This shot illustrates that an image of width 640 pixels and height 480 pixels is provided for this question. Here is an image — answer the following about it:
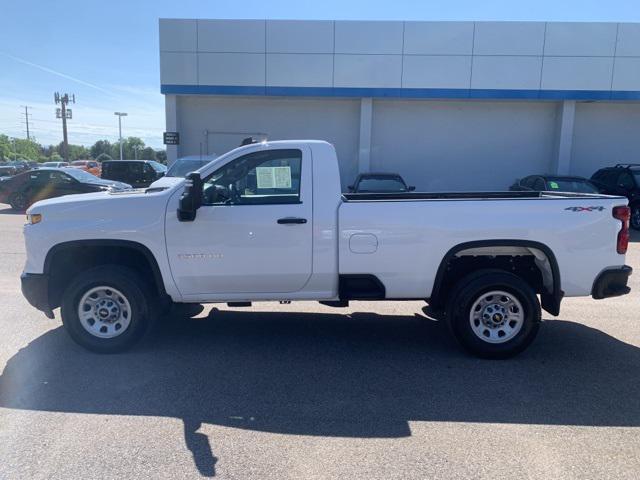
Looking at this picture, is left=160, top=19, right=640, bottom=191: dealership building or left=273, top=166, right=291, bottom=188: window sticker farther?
left=160, top=19, right=640, bottom=191: dealership building

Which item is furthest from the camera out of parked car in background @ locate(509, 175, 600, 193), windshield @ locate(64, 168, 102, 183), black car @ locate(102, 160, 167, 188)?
black car @ locate(102, 160, 167, 188)

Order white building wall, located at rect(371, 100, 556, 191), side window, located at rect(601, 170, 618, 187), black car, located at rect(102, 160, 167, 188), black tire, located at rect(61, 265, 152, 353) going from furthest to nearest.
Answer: black car, located at rect(102, 160, 167, 188) < white building wall, located at rect(371, 100, 556, 191) < side window, located at rect(601, 170, 618, 187) < black tire, located at rect(61, 265, 152, 353)

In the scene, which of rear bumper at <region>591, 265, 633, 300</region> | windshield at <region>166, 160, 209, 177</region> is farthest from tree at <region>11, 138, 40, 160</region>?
rear bumper at <region>591, 265, 633, 300</region>

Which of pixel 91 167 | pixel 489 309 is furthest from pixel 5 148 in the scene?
pixel 489 309

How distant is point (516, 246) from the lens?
15.7 feet

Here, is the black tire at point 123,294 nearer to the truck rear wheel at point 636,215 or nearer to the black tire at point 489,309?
the black tire at point 489,309

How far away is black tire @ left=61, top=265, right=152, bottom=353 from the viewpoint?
4.88 m

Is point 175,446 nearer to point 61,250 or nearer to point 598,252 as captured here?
point 61,250

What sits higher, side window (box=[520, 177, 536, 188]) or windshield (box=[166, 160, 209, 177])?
windshield (box=[166, 160, 209, 177])

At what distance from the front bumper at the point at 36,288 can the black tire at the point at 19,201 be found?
14.6m

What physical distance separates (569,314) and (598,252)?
198 cm

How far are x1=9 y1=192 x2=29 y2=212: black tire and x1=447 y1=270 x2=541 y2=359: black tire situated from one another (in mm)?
17031

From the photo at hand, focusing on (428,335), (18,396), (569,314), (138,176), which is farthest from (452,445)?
(138,176)

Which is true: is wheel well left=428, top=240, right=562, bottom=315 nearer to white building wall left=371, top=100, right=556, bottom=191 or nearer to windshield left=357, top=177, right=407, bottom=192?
windshield left=357, top=177, right=407, bottom=192
